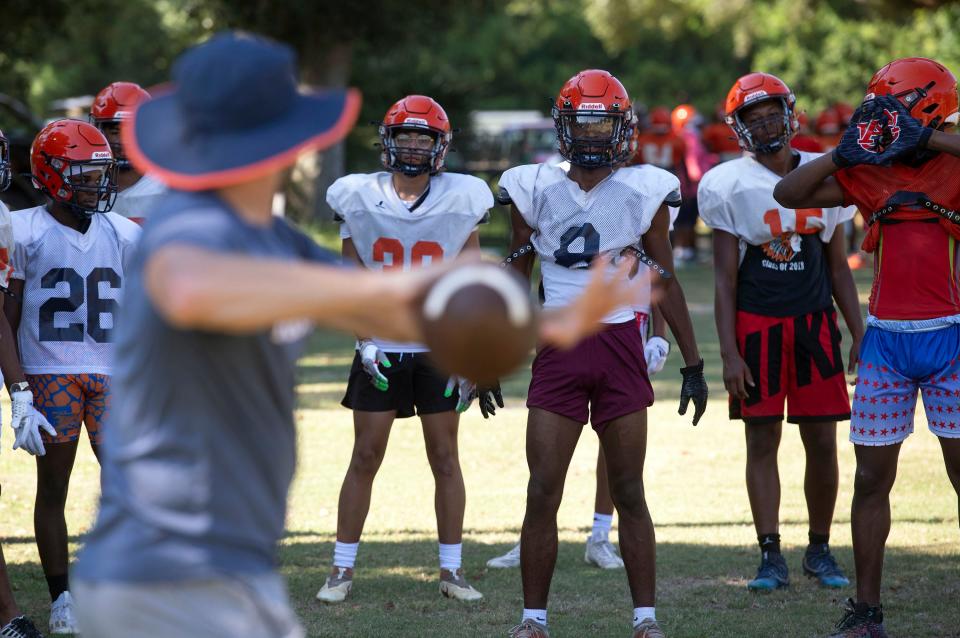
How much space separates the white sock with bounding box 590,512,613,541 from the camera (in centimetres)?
692

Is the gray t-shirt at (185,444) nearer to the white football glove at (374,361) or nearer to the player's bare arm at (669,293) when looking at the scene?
the player's bare arm at (669,293)

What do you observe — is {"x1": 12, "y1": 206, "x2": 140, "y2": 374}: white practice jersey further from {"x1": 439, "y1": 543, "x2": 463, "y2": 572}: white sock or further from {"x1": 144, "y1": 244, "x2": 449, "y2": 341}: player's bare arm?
{"x1": 144, "y1": 244, "x2": 449, "y2": 341}: player's bare arm

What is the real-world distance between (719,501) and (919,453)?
1.99 m

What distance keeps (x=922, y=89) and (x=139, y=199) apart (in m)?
3.97

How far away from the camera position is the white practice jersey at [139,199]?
267 inches

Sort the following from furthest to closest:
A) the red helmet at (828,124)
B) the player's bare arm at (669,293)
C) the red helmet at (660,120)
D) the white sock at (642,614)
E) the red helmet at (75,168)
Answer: the red helmet at (828,124)
the red helmet at (660,120)
the red helmet at (75,168)
the player's bare arm at (669,293)
the white sock at (642,614)

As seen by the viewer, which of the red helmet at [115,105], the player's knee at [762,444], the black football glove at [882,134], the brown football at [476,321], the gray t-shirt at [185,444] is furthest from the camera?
the red helmet at [115,105]

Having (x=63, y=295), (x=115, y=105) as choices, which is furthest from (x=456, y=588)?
(x=115, y=105)

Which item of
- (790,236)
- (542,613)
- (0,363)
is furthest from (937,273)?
(0,363)

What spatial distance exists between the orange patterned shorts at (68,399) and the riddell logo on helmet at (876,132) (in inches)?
137

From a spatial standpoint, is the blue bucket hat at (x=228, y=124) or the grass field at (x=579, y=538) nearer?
the blue bucket hat at (x=228, y=124)

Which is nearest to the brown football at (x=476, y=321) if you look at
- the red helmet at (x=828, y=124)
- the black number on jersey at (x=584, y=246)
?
the black number on jersey at (x=584, y=246)

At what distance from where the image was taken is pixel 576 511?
26.6 feet

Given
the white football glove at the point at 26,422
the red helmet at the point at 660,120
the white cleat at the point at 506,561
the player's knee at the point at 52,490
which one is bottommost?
the white cleat at the point at 506,561
